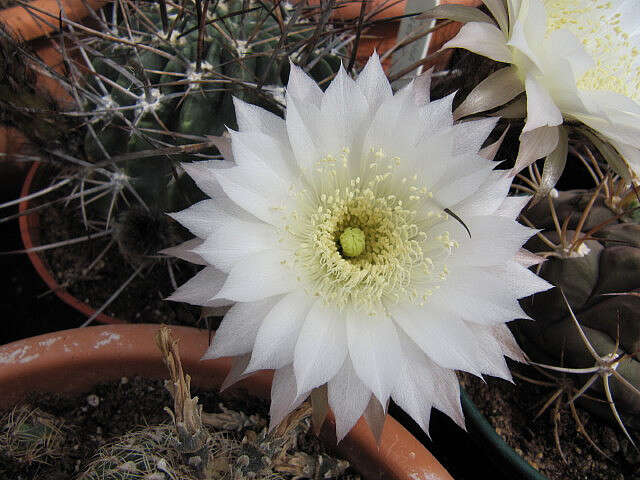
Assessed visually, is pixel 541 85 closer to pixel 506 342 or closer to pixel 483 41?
pixel 483 41

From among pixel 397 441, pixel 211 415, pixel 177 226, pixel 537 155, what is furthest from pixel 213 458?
pixel 537 155

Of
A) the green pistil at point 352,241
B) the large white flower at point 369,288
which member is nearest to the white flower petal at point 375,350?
the large white flower at point 369,288

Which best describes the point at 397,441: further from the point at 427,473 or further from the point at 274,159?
the point at 274,159

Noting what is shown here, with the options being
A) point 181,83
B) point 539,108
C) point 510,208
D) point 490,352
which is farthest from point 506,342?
point 181,83

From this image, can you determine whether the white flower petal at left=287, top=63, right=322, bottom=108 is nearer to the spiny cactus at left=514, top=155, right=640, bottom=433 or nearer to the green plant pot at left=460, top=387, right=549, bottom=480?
the spiny cactus at left=514, top=155, right=640, bottom=433

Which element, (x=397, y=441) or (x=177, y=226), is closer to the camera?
(x=397, y=441)

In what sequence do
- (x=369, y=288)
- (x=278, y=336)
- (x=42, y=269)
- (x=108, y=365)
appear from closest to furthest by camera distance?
(x=278, y=336) < (x=369, y=288) < (x=108, y=365) < (x=42, y=269)

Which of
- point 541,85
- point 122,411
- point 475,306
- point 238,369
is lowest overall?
point 122,411
